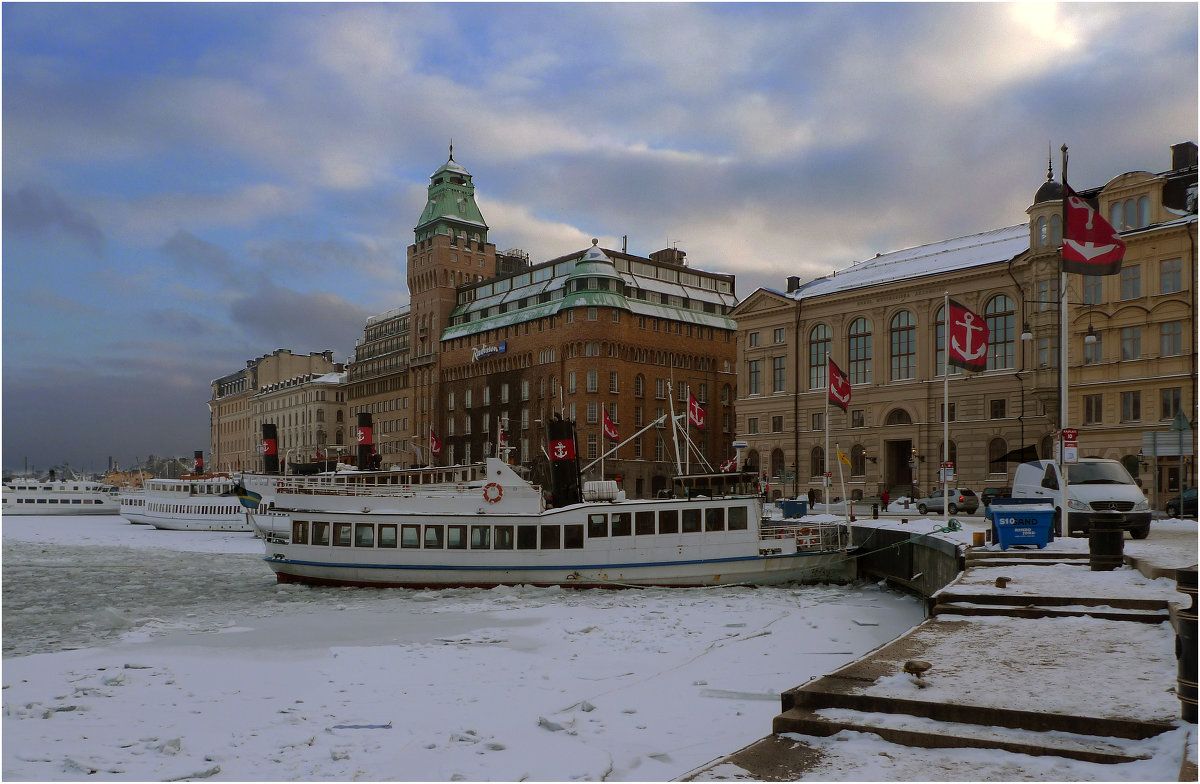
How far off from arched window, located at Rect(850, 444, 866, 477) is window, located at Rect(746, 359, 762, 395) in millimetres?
12082

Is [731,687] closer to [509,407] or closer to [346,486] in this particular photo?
[346,486]

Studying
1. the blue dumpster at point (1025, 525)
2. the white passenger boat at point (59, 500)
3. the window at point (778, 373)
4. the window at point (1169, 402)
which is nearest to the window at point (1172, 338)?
the window at point (1169, 402)

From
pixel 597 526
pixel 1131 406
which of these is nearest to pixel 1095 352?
pixel 1131 406

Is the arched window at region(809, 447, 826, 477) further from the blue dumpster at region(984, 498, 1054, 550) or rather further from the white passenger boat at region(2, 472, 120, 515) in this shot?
the white passenger boat at region(2, 472, 120, 515)

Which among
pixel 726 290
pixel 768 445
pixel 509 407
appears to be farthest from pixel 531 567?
pixel 726 290

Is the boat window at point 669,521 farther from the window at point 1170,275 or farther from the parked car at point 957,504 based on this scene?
the window at point 1170,275

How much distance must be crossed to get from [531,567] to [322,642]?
43.4 ft

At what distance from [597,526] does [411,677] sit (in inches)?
686

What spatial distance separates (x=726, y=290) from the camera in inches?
4668

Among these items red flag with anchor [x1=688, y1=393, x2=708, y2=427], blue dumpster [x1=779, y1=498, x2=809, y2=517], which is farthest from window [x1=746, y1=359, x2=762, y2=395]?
red flag with anchor [x1=688, y1=393, x2=708, y2=427]

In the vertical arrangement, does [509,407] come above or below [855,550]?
above

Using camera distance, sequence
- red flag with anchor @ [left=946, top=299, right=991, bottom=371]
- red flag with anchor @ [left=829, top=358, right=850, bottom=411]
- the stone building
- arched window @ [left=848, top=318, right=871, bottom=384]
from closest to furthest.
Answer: red flag with anchor @ [left=946, top=299, right=991, bottom=371], red flag with anchor @ [left=829, top=358, right=850, bottom=411], the stone building, arched window @ [left=848, top=318, right=871, bottom=384]

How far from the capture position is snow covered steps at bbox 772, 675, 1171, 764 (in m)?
9.51

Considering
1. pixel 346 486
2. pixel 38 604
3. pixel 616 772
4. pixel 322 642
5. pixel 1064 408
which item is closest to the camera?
pixel 616 772
